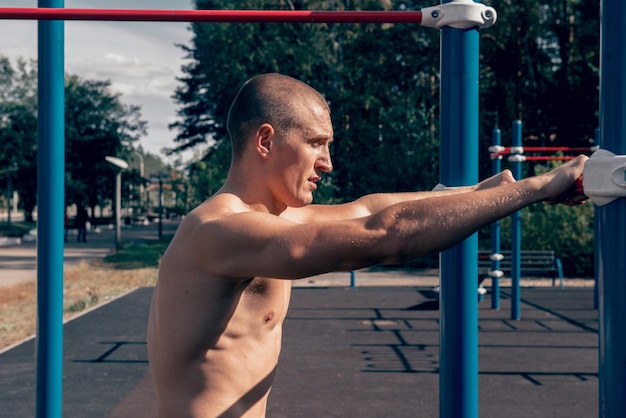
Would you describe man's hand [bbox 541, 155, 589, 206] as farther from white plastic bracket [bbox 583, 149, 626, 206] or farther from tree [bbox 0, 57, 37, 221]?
tree [bbox 0, 57, 37, 221]

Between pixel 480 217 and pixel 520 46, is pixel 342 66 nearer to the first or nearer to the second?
pixel 520 46

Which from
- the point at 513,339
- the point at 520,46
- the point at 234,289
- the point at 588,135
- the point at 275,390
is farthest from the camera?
the point at 520,46

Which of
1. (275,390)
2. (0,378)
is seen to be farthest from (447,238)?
(0,378)

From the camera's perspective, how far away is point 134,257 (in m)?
22.4

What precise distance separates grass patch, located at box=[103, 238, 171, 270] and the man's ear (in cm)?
1849

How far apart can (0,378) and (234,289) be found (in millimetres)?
5926

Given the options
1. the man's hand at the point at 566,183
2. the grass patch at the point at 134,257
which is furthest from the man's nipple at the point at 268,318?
the grass patch at the point at 134,257

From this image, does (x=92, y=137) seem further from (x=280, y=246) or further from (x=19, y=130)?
(x=280, y=246)

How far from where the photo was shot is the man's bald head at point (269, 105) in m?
1.76

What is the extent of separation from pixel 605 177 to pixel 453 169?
575 millimetres

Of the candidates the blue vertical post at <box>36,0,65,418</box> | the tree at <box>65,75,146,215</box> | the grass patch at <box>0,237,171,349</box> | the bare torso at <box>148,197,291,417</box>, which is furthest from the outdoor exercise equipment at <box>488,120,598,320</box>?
the tree at <box>65,75,146,215</box>

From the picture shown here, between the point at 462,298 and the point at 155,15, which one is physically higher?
the point at 155,15

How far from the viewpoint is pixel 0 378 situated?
22.5ft

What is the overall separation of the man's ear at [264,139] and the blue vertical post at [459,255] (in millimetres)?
604
